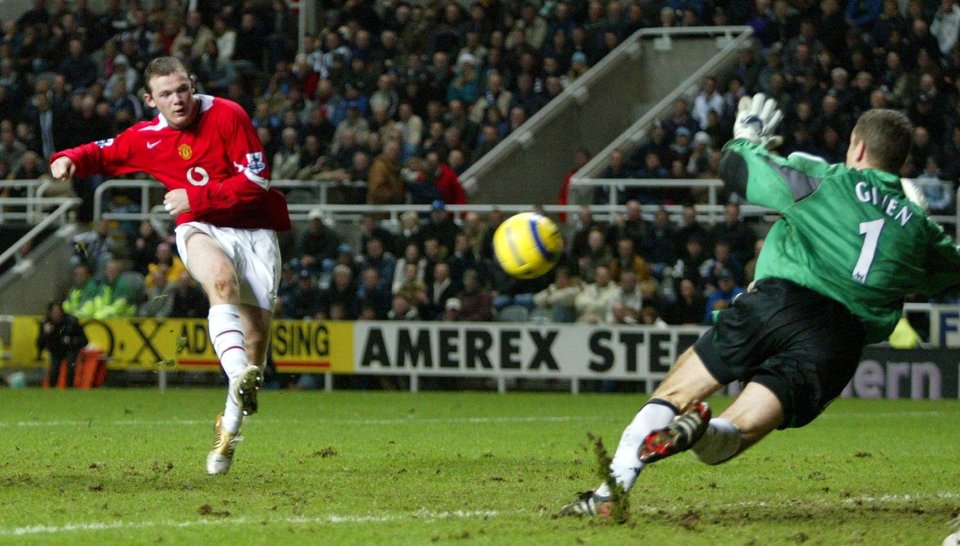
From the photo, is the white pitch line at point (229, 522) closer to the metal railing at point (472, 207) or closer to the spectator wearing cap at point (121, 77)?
the metal railing at point (472, 207)

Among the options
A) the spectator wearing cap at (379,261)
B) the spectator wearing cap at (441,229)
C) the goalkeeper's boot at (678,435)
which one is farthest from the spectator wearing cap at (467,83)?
the goalkeeper's boot at (678,435)

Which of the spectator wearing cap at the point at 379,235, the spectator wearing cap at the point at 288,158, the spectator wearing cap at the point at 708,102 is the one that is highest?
the spectator wearing cap at the point at 708,102

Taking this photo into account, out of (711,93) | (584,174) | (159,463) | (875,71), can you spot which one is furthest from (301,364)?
(159,463)

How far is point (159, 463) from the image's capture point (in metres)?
9.23

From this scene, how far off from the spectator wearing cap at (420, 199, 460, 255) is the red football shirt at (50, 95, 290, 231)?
10.8 meters

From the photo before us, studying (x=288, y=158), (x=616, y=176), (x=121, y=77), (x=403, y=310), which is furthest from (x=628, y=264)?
(x=121, y=77)

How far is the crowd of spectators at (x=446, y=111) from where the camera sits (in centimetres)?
1900

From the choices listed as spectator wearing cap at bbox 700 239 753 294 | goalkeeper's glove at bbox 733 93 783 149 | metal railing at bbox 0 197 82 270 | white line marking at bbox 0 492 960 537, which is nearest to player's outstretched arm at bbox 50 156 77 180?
white line marking at bbox 0 492 960 537

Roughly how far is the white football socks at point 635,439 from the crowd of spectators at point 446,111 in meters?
11.8

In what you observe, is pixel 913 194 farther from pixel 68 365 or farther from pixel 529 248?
pixel 68 365

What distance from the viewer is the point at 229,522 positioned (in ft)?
21.5

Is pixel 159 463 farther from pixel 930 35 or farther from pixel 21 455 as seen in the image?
pixel 930 35

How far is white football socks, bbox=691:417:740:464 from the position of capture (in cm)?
613

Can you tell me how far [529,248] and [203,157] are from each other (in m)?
2.04
